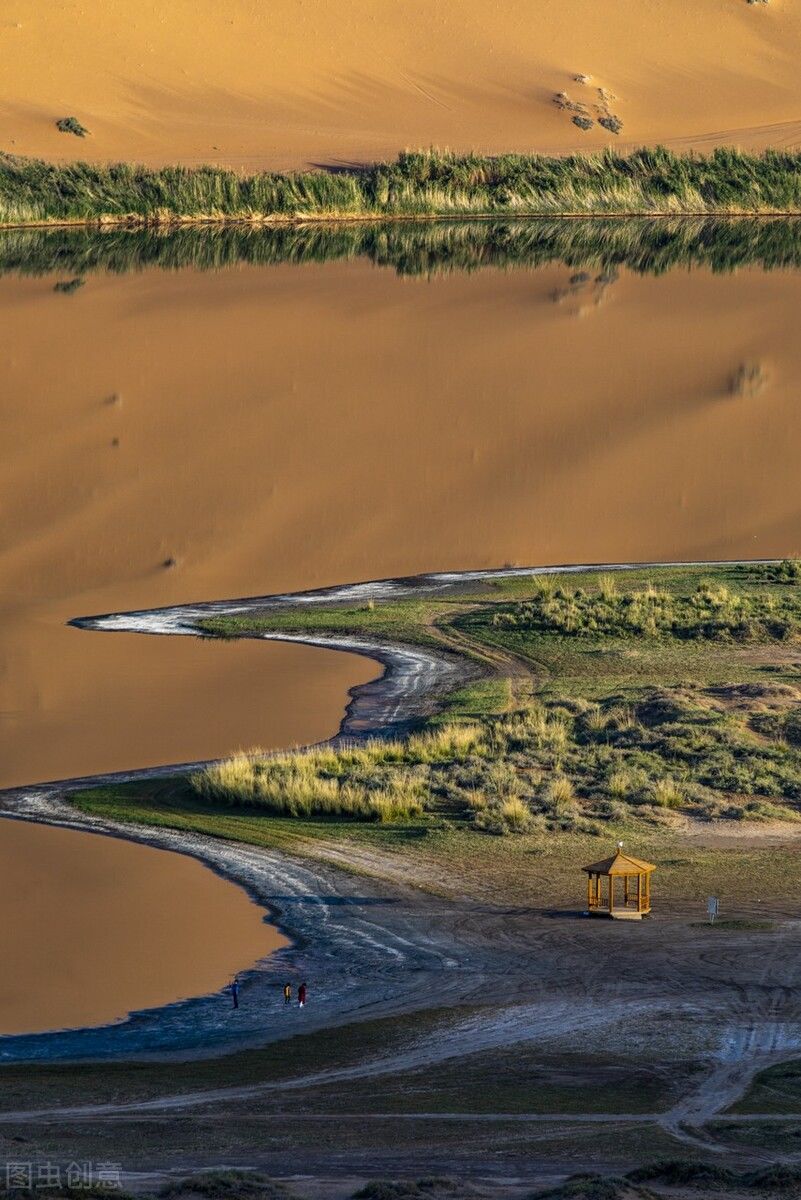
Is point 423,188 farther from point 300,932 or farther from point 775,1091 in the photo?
point 775,1091

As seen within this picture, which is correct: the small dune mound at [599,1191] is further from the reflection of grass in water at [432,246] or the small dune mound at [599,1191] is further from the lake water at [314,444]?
the reflection of grass in water at [432,246]

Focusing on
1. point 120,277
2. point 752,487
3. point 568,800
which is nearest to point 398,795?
point 568,800

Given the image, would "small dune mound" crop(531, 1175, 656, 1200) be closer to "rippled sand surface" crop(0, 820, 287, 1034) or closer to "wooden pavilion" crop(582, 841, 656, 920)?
"rippled sand surface" crop(0, 820, 287, 1034)

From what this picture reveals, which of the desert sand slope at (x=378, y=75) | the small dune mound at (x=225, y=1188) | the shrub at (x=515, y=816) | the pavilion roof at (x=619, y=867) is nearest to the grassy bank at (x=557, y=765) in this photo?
the shrub at (x=515, y=816)

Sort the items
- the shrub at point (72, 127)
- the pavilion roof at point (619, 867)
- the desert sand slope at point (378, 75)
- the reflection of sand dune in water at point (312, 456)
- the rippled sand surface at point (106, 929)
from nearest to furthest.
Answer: the rippled sand surface at point (106, 929) < the pavilion roof at point (619, 867) < the reflection of sand dune in water at point (312, 456) < the shrub at point (72, 127) < the desert sand slope at point (378, 75)

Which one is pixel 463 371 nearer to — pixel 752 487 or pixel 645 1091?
pixel 752 487

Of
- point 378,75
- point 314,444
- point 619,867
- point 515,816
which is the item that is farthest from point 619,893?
point 378,75
